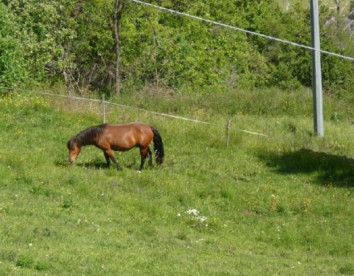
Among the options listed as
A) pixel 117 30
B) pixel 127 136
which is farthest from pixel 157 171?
pixel 117 30

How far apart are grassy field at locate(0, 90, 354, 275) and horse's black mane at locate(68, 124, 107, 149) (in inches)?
24.3

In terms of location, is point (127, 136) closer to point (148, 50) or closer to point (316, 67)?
point (316, 67)

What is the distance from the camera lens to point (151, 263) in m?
13.0

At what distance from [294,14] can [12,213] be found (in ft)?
200

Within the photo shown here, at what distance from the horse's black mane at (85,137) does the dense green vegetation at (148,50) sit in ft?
23.7

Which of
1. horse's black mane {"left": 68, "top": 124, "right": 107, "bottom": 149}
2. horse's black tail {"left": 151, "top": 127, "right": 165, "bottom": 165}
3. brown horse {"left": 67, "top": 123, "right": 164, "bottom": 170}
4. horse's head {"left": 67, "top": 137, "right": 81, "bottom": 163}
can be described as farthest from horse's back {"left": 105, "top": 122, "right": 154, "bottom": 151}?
horse's head {"left": 67, "top": 137, "right": 81, "bottom": 163}

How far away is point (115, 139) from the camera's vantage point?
69.2ft

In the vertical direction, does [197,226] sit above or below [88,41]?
below

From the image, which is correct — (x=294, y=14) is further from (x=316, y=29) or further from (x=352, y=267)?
(x=352, y=267)

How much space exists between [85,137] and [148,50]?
18785mm

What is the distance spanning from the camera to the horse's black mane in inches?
821

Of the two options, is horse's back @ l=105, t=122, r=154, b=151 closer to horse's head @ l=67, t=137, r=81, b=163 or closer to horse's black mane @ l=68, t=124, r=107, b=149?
horse's black mane @ l=68, t=124, r=107, b=149

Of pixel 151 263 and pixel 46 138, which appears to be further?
pixel 46 138

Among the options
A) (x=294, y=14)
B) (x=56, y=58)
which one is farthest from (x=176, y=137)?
(x=294, y=14)
